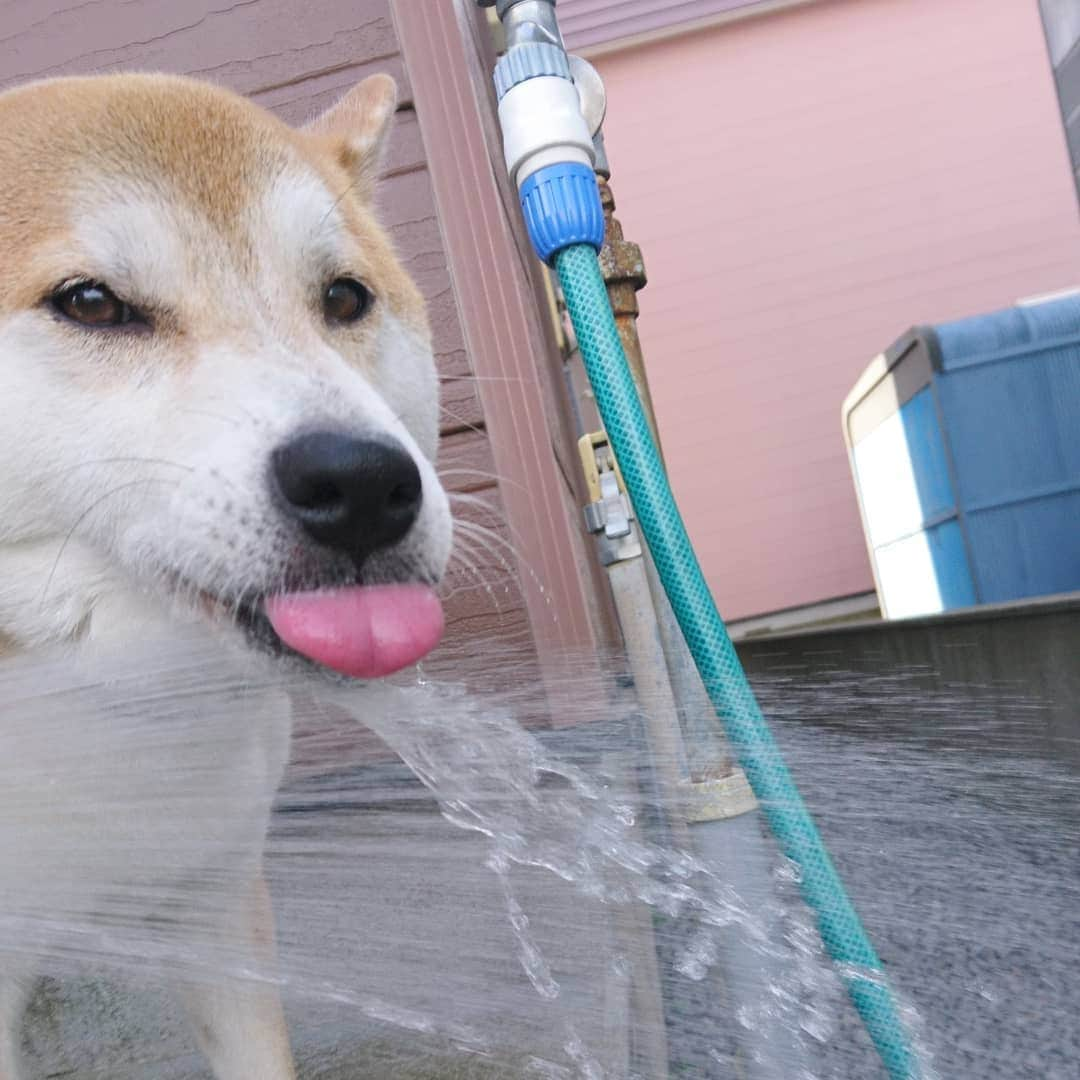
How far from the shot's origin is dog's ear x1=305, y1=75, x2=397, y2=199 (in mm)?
1634

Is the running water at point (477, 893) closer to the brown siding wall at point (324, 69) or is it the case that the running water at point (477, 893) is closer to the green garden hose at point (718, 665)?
the green garden hose at point (718, 665)

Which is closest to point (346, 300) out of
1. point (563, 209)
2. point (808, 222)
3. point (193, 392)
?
point (563, 209)

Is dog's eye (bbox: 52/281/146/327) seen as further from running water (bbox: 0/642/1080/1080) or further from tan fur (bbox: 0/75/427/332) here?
running water (bbox: 0/642/1080/1080)

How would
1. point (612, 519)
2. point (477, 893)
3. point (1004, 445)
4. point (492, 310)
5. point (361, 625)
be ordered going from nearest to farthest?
1. point (361, 625)
2. point (477, 893)
3. point (612, 519)
4. point (492, 310)
5. point (1004, 445)

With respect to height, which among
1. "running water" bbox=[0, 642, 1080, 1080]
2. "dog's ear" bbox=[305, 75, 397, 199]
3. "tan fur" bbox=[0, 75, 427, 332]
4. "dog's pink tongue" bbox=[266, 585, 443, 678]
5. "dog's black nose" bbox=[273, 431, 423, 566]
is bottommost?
"running water" bbox=[0, 642, 1080, 1080]

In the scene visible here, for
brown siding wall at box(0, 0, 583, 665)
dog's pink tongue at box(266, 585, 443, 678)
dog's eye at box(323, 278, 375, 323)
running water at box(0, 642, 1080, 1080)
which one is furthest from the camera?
brown siding wall at box(0, 0, 583, 665)

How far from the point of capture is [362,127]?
1.69 m

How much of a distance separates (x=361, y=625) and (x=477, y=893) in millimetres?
293

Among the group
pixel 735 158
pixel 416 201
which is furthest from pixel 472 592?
pixel 735 158

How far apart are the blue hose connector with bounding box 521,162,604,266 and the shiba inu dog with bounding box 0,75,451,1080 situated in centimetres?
23

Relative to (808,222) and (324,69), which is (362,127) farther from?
(808,222)

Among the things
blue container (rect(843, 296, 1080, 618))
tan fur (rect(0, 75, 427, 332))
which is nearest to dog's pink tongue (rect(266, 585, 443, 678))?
tan fur (rect(0, 75, 427, 332))

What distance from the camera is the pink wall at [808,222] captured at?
23.0 feet

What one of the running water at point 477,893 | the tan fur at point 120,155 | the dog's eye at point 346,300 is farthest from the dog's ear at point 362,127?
the running water at point 477,893
